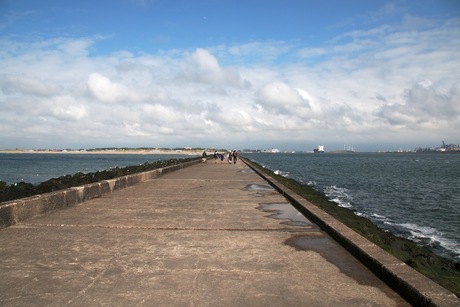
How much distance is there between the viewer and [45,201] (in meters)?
6.80

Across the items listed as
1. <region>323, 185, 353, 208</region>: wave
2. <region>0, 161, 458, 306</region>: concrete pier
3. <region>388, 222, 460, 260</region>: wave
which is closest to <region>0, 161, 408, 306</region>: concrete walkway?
<region>0, 161, 458, 306</region>: concrete pier

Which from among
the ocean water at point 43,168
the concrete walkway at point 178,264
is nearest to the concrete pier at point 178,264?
the concrete walkway at point 178,264

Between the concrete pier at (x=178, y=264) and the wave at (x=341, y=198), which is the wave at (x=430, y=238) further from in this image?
the concrete pier at (x=178, y=264)

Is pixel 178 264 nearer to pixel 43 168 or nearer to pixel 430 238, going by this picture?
pixel 430 238

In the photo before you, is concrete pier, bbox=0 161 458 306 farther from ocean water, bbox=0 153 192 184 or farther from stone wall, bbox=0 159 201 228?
ocean water, bbox=0 153 192 184

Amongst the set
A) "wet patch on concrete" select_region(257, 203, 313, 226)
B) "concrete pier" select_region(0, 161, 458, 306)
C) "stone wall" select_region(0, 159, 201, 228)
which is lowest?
"wet patch on concrete" select_region(257, 203, 313, 226)

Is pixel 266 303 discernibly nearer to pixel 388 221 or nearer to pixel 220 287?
pixel 220 287

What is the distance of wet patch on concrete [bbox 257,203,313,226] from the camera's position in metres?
6.57

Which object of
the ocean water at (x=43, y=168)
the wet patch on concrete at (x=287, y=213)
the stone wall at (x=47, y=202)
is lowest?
the ocean water at (x=43, y=168)

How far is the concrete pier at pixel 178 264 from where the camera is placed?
318 cm

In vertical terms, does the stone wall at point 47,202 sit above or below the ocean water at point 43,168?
above

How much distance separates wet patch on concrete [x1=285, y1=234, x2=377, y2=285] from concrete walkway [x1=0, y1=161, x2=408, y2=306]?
0.5 inches

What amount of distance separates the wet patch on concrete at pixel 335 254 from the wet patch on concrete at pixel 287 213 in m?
0.99

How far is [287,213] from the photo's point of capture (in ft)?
24.9
